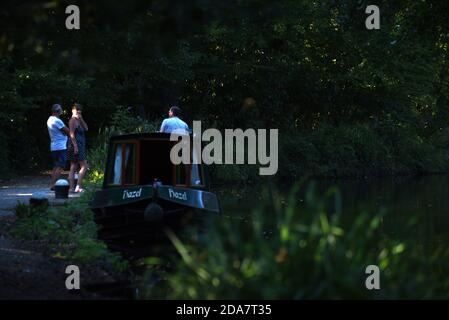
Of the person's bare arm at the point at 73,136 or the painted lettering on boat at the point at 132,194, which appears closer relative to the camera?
the painted lettering on boat at the point at 132,194

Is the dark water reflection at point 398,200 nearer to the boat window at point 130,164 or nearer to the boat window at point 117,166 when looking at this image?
the boat window at point 130,164

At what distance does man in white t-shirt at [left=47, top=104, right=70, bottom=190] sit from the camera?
57.1 feet

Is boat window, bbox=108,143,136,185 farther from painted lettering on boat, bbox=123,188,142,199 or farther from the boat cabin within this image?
painted lettering on boat, bbox=123,188,142,199

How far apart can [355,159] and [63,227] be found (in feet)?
80.9

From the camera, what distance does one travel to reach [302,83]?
37625 millimetres

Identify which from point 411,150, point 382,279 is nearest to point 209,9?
point 382,279

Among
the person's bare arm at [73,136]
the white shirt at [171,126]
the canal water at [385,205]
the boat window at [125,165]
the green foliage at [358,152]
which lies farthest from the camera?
the green foliage at [358,152]

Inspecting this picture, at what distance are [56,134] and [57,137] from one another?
73 mm

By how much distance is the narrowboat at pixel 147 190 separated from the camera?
13.8 metres

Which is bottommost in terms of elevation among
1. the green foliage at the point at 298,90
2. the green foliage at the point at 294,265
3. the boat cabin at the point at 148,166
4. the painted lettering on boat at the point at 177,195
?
the green foliage at the point at 294,265

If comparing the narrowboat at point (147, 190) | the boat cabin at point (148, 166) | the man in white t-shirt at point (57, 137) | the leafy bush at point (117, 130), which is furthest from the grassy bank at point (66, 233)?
the leafy bush at point (117, 130)

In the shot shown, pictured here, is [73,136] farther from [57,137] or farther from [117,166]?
[117,166]

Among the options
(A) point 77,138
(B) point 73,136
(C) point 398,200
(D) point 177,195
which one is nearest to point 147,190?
(D) point 177,195

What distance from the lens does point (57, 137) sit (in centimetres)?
1756
